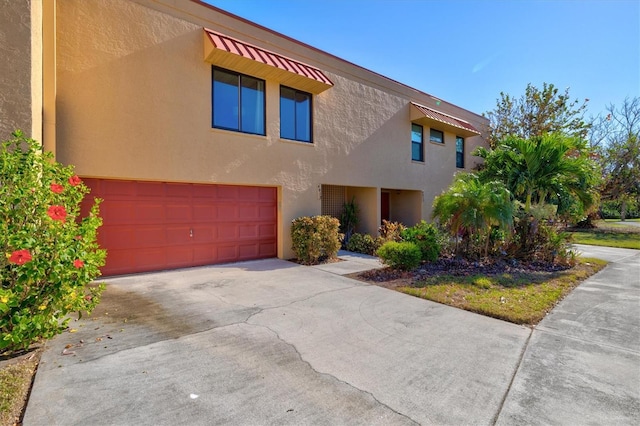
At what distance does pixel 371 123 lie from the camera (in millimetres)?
12477

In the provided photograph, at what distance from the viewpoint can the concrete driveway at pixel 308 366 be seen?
2740 millimetres

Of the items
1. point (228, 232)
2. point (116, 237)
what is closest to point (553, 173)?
point (228, 232)

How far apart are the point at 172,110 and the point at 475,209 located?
8.12 m

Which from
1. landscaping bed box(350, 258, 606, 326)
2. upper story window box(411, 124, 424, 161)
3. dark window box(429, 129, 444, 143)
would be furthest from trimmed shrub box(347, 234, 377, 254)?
dark window box(429, 129, 444, 143)

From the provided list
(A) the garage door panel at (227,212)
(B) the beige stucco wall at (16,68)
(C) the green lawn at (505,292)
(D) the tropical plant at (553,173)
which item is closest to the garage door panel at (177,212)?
(A) the garage door panel at (227,212)

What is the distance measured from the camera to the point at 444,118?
15.0 metres

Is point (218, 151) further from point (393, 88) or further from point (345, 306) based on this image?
point (393, 88)

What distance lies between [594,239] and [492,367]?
1873 cm

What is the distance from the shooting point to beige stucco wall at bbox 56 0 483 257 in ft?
21.8

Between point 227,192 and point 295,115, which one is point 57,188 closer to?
point 227,192

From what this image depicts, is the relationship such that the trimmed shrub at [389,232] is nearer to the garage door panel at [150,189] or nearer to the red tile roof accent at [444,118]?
the red tile roof accent at [444,118]

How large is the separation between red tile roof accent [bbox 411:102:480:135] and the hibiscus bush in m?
13.2

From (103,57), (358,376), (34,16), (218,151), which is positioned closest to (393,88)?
(218,151)

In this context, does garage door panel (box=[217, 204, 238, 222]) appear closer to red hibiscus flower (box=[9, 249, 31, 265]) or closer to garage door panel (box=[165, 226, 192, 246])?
garage door panel (box=[165, 226, 192, 246])
